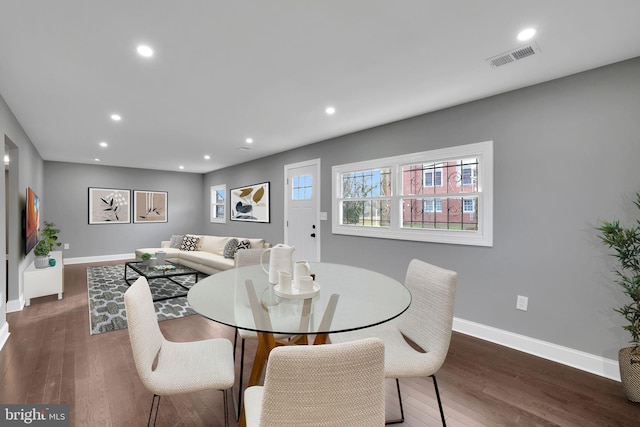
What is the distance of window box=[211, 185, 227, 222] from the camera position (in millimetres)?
7301

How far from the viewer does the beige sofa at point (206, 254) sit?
200 inches

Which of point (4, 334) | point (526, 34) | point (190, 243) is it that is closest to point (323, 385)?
point (526, 34)

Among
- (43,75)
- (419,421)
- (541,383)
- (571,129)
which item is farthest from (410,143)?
(43,75)

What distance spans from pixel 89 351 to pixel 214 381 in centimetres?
197

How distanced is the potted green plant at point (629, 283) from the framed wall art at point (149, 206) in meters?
8.39

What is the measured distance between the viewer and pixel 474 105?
9.55 feet

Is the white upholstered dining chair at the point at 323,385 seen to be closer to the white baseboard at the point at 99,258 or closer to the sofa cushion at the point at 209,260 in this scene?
the sofa cushion at the point at 209,260

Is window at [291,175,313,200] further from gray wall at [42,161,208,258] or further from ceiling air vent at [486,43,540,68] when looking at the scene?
gray wall at [42,161,208,258]

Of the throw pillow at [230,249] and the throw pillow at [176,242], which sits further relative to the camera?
the throw pillow at [176,242]

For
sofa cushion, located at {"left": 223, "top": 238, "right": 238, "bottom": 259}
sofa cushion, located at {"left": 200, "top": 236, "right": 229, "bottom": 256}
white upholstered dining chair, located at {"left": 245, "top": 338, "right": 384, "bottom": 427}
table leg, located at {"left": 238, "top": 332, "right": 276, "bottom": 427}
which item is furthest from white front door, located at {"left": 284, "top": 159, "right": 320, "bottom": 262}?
white upholstered dining chair, located at {"left": 245, "top": 338, "right": 384, "bottom": 427}

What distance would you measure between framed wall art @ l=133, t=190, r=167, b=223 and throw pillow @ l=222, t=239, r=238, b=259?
3.36 meters

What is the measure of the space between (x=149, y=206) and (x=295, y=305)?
7452 millimetres

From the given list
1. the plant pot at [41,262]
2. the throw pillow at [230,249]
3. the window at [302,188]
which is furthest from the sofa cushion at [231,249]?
the plant pot at [41,262]

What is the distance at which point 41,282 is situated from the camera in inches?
150
